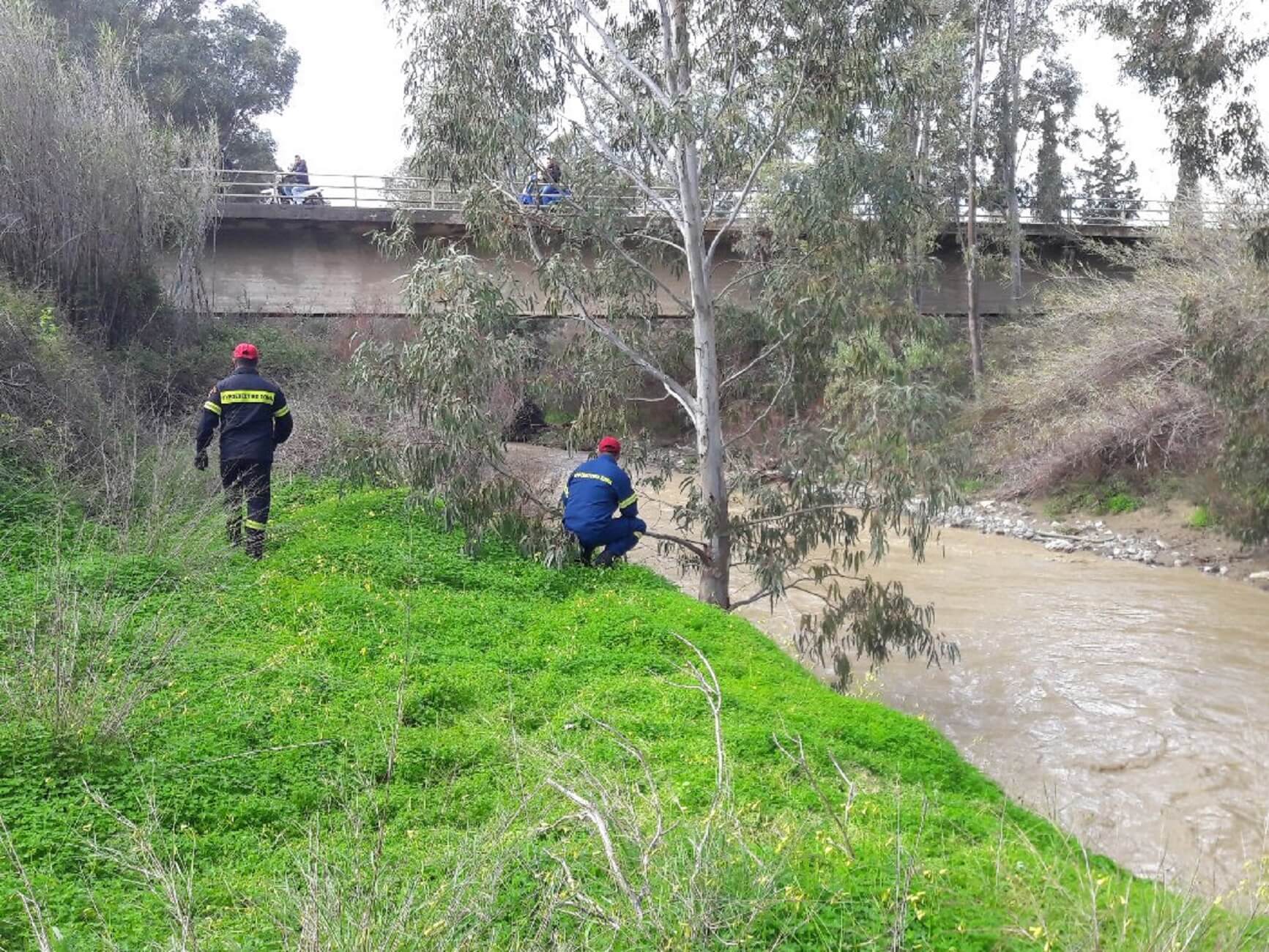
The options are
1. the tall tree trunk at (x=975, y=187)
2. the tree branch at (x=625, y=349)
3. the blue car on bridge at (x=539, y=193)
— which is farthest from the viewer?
the tall tree trunk at (x=975, y=187)

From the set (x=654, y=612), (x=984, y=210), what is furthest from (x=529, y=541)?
(x=984, y=210)

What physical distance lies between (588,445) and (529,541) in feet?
11.8

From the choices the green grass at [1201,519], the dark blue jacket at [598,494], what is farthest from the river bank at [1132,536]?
the dark blue jacket at [598,494]

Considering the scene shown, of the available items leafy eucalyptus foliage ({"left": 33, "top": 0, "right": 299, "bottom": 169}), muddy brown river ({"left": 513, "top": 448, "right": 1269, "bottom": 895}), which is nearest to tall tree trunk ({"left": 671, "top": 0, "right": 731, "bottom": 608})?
muddy brown river ({"left": 513, "top": 448, "right": 1269, "bottom": 895})

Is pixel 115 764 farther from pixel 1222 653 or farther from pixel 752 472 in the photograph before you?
pixel 1222 653

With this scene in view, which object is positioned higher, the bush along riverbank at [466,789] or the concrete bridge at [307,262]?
the concrete bridge at [307,262]

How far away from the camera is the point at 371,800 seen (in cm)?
487

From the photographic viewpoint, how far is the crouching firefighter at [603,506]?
10227 mm

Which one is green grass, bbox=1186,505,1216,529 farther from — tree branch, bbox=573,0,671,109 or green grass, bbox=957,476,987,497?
tree branch, bbox=573,0,671,109

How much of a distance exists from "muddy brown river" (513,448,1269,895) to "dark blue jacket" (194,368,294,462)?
6.45 meters

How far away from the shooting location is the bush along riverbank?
3568mm

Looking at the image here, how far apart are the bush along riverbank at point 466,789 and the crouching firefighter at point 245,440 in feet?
2.21

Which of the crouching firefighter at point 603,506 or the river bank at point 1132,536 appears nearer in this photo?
the crouching firefighter at point 603,506

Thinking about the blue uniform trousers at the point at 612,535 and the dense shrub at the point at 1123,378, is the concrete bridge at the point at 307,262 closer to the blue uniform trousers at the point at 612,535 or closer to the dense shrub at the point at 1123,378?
the dense shrub at the point at 1123,378
